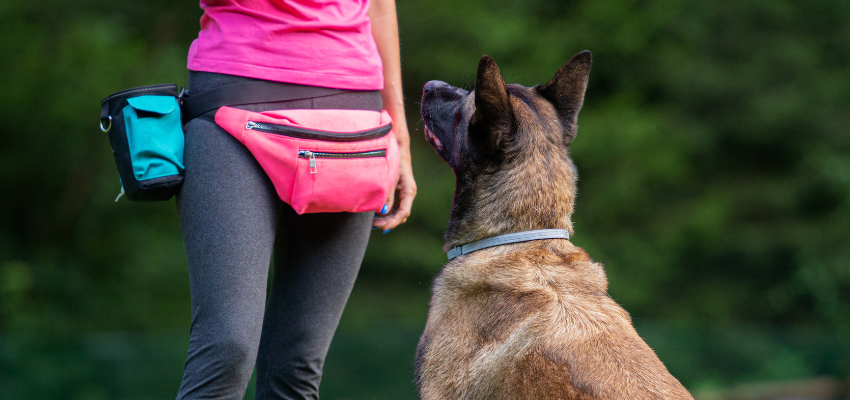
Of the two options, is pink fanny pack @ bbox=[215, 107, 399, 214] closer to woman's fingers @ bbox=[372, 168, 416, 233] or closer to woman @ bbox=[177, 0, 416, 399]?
woman @ bbox=[177, 0, 416, 399]

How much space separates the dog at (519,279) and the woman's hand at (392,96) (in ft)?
0.60

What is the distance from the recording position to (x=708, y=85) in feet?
36.4

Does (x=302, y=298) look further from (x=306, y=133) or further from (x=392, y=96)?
(x=392, y=96)

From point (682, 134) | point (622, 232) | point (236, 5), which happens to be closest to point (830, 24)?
point (682, 134)

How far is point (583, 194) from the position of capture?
10281 millimetres

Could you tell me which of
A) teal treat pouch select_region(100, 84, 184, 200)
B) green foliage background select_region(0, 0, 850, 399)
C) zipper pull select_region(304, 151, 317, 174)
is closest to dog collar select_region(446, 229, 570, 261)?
zipper pull select_region(304, 151, 317, 174)

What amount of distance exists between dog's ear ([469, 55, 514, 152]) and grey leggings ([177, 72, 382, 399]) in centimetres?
33

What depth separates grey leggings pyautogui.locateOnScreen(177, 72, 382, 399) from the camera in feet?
6.12

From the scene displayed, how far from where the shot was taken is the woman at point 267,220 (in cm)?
188

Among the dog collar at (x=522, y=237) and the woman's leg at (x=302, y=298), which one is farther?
the dog collar at (x=522, y=237)

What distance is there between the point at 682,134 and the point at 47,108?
842 cm

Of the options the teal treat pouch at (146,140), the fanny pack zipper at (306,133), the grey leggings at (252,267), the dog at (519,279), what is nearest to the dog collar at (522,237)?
the dog at (519,279)

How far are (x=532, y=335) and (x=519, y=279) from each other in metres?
0.22

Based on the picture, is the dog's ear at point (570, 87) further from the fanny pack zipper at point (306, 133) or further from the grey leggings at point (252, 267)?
the fanny pack zipper at point (306, 133)
